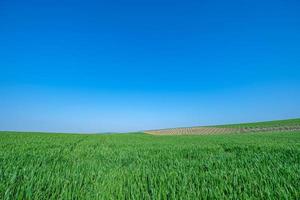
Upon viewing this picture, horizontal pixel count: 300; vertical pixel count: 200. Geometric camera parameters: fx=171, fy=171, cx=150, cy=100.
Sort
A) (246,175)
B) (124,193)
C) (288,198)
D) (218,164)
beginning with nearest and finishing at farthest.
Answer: (288,198), (124,193), (246,175), (218,164)

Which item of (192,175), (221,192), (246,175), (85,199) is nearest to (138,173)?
(192,175)

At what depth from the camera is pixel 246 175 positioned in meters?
2.52

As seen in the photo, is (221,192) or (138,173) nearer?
(221,192)

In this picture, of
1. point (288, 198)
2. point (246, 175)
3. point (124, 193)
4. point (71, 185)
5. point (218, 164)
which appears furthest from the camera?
point (218, 164)

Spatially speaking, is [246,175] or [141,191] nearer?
[141,191]

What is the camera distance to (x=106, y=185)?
84.0 inches

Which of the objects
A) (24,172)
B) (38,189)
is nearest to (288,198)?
(38,189)

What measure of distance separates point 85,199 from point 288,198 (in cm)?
211

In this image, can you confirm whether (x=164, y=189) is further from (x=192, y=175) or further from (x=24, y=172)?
(x=24, y=172)

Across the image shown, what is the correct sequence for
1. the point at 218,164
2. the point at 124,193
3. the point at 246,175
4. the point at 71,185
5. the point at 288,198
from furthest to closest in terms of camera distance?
the point at 218,164 → the point at 246,175 → the point at 71,185 → the point at 124,193 → the point at 288,198

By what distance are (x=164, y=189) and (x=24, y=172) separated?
7.11ft

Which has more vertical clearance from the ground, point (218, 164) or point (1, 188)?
point (1, 188)

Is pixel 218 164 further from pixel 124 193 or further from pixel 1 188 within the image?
pixel 1 188

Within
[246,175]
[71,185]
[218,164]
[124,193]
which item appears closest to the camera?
[124,193]
